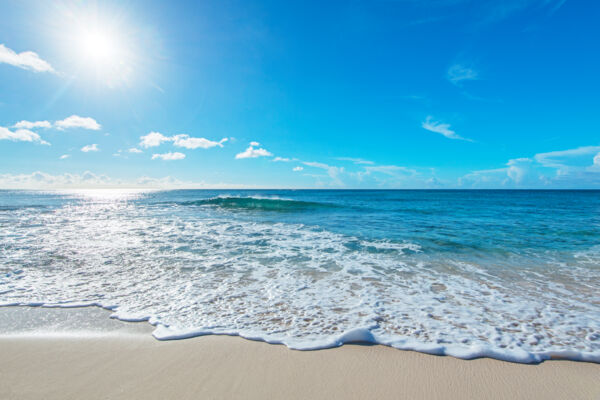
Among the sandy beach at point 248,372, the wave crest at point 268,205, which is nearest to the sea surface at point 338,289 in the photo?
the sandy beach at point 248,372

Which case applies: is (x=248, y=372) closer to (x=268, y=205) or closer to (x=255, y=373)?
(x=255, y=373)

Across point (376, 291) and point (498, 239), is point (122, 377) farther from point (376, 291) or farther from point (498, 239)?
point (498, 239)

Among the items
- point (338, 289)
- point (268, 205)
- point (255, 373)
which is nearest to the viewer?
point (255, 373)

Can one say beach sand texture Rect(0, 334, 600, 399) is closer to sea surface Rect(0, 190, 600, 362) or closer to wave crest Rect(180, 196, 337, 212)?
sea surface Rect(0, 190, 600, 362)

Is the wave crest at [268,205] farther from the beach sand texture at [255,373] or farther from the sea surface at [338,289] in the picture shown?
the beach sand texture at [255,373]

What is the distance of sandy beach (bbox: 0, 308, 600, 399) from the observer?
2.28m

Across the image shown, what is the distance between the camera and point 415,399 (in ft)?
7.32

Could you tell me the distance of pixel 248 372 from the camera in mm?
2539

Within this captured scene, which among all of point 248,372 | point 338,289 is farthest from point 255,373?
point 338,289

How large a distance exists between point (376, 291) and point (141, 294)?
4.13 m

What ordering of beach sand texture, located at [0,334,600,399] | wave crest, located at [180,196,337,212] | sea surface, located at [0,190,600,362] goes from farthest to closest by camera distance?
wave crest, located at [180,196,337,212] → sea surface, located at [0,190,600,362] → beach sand texture, located at [0,334,600,399]

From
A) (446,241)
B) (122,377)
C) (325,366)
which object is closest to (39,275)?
(122,377)

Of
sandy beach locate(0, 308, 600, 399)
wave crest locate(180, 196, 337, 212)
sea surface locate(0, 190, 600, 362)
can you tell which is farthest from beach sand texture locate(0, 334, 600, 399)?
wave crest locate(180, 196, 337, 212)

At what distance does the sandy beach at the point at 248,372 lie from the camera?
228 cm
